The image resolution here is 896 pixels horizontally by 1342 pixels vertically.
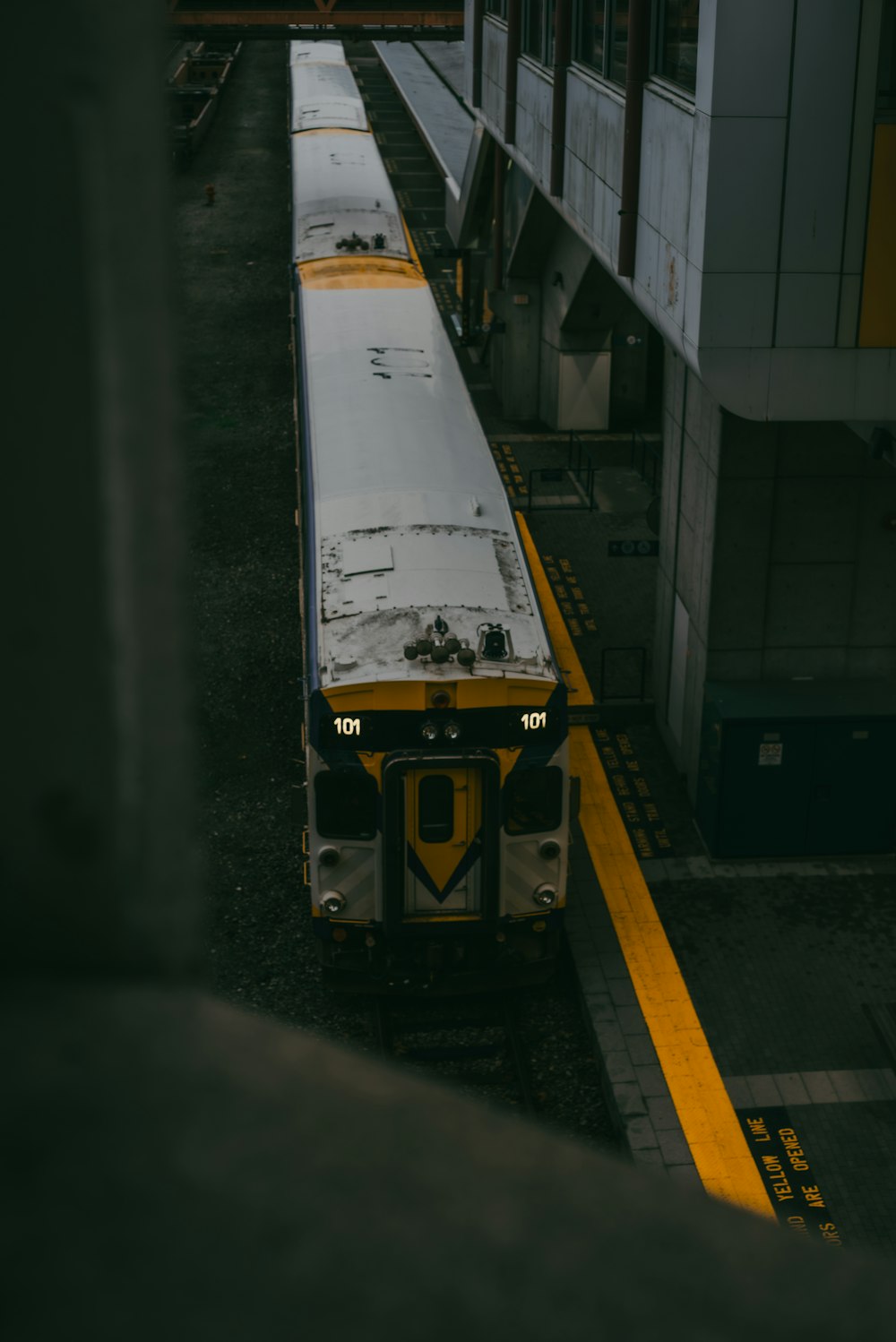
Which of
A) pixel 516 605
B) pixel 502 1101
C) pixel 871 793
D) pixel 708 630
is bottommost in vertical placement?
pixel 502 1101

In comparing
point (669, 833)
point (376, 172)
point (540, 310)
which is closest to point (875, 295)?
point (669, 833)

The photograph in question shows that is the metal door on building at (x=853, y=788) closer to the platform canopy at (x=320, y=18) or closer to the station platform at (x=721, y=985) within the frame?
the station platform at (x=721, y=985)

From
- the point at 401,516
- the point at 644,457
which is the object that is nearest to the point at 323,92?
the point at 644,457

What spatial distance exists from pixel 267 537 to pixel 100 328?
78.5 feet

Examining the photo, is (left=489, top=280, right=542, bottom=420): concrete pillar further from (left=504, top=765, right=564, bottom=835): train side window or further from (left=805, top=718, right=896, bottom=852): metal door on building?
(left=504, top=765, right=564, bottom=835): train side window

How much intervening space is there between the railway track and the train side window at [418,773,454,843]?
83.1 inches

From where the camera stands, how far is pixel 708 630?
15820 mm

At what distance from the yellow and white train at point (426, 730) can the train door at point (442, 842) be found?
1 centimetres

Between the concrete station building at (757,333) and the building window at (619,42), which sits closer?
the concrete station building at (757,333)

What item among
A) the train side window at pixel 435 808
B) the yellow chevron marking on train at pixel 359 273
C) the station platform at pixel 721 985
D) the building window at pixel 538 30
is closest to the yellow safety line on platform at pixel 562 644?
the station platform at pixel 721 985

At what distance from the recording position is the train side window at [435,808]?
12141 millimetres

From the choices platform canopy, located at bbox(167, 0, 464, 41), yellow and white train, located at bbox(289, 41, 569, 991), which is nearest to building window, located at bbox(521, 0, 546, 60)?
yellow and white train, located at bbox(289, 41, 569, 991)

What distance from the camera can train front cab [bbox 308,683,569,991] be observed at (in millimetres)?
11938

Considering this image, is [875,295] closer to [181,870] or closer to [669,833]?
[669,833]
